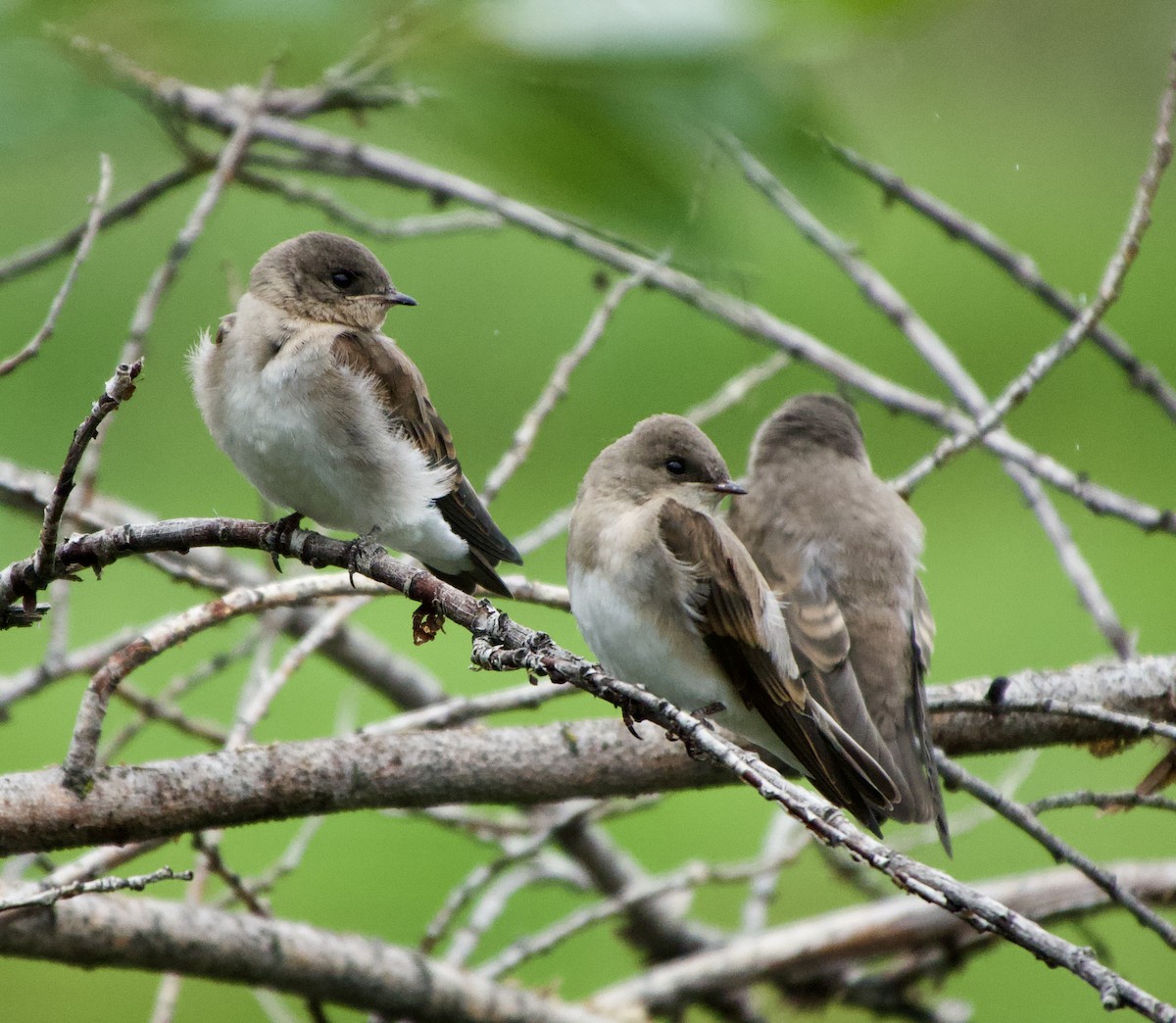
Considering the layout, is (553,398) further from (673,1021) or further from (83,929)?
(673,1021)

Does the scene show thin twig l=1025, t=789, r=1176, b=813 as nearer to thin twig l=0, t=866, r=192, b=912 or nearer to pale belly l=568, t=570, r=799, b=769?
pale belly l=568, t=570, r=799, b=769

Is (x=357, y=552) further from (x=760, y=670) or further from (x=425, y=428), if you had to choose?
(x=760, y=670)

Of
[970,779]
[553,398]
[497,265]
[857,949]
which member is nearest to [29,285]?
[497,265]

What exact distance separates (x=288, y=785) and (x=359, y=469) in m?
0.64

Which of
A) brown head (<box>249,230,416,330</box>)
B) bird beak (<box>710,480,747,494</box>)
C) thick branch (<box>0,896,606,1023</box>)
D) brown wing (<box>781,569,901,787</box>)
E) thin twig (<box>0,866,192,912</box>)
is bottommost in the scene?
thin twig (<box>0,866,192,912</box>)

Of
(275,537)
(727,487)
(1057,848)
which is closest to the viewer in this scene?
(275,537)

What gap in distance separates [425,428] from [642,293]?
3.78 m

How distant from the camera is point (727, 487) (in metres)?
3.18

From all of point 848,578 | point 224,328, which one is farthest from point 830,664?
point 224,328

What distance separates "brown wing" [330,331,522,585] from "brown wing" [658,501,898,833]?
364 mm

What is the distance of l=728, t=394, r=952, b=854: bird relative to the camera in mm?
3164

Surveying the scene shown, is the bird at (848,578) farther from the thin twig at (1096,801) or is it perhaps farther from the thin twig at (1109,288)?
the thin twig at (1096,801)

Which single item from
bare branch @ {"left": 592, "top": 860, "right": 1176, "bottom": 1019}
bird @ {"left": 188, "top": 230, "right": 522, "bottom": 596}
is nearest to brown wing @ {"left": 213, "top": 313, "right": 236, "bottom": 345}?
bird @ {"left": 188, "top": 230, "right": 522, "bottom": 596}

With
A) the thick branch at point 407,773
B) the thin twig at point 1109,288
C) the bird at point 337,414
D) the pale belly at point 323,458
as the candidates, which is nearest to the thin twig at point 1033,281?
the thin twig at point 1109,288
